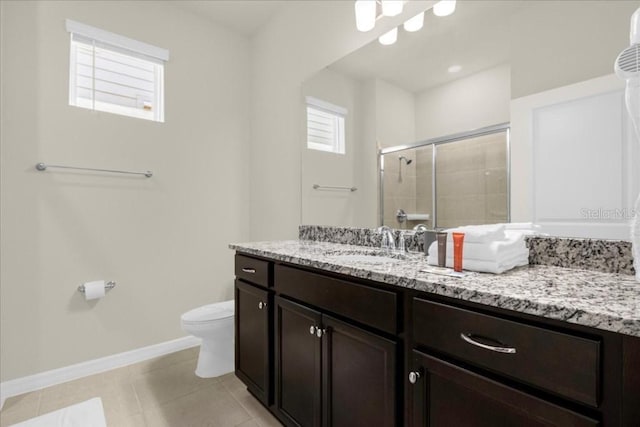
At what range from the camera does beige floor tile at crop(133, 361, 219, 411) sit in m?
1.91

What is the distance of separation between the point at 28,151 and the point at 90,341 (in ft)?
4.38

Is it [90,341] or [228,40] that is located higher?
[228,40]

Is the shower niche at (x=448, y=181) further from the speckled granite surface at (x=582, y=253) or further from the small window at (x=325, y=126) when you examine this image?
the small window at (x=325, y=126)

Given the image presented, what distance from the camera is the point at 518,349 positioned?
0.71 meters

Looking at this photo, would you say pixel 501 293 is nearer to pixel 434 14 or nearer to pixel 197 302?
pixel 434 14

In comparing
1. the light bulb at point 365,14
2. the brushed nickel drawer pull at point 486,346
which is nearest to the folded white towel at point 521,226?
the brushed nickel drawer pull at point 486,346

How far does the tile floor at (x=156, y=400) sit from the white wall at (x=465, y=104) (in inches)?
68.6

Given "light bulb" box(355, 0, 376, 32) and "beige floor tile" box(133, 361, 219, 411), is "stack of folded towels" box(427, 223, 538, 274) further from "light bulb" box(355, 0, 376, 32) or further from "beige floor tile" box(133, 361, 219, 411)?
"beige floor tile" box(133, 361, 219, 411)

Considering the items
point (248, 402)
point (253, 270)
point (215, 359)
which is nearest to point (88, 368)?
point (215, 359)

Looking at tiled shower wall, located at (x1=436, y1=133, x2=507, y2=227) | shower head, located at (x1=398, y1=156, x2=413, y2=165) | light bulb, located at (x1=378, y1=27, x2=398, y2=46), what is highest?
light bulb, located at (x1=378, y1=27, x2=398, y2=46)

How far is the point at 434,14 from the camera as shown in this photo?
161 cm

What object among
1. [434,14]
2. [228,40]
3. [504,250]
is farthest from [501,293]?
[228,40]

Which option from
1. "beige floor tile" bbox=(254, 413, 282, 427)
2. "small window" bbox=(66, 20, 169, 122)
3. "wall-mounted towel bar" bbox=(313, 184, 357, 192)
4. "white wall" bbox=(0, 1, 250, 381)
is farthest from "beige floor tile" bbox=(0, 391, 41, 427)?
"wall-mounted towel bar" bbox=(313, 184, 357, 192)

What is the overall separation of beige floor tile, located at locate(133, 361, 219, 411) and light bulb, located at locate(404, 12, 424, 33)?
8.02 feet
